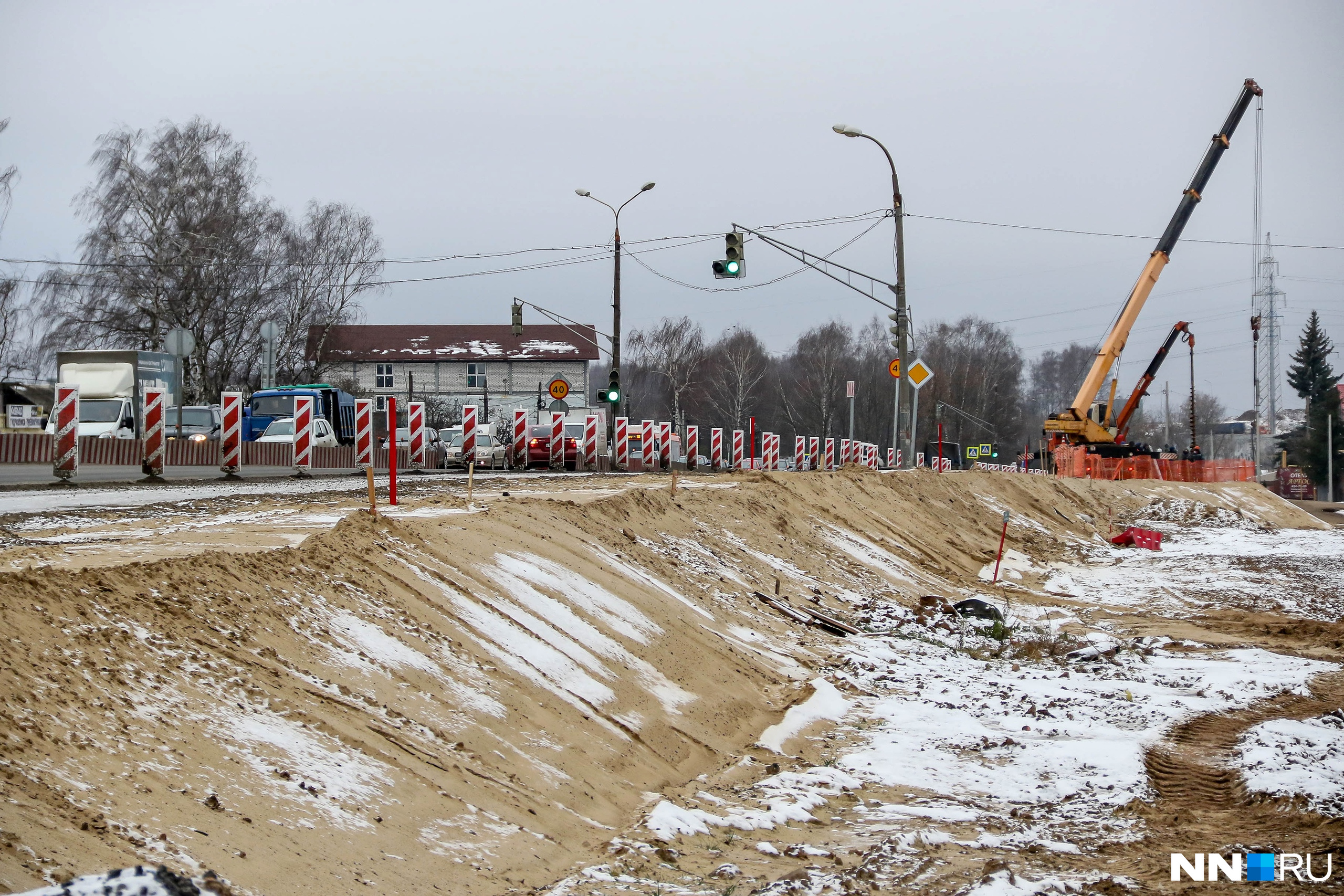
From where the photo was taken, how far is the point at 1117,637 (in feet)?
46.0

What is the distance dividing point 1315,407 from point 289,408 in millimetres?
72707

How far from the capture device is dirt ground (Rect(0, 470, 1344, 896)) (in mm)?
4645

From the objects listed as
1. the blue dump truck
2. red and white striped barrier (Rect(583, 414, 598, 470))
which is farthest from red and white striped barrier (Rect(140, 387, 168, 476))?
red and white striped barrier (Rect(583, 414, 598, 470))

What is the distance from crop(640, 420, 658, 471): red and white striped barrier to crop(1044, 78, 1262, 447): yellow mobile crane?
1665 cm

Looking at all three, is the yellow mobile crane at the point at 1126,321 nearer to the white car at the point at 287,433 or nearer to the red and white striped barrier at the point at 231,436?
the white car at the point at 287,433

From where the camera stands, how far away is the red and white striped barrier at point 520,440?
110 ft

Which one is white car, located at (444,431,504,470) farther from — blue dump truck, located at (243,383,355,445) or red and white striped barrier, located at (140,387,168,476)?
red and white striped barrier, located at (140,387,168,476)

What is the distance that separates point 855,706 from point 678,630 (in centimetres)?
166

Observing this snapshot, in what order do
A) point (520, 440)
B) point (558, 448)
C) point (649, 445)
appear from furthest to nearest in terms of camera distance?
point (649, 445), point (558, 448), point (520, 440)

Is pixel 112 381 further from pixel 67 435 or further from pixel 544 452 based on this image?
pixel 67 435

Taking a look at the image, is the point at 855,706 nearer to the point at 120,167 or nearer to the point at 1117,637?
the point at 1117,637

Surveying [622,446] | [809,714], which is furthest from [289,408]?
[809,714]

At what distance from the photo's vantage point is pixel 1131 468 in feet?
142

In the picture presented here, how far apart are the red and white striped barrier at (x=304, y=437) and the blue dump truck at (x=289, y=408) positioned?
7975 mm
